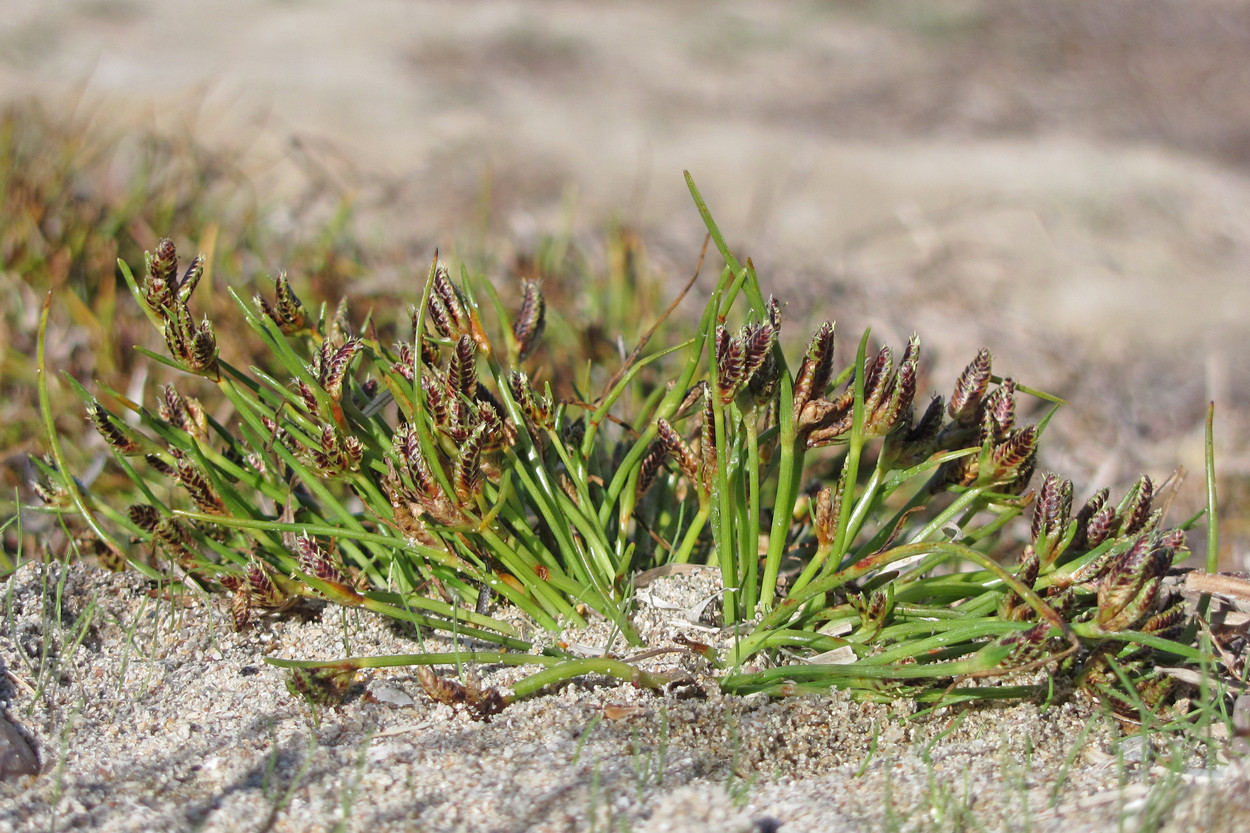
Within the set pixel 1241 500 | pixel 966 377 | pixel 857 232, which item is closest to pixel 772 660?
pixel 966 377

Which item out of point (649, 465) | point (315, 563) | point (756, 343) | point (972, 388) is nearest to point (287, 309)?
point (315, 563)

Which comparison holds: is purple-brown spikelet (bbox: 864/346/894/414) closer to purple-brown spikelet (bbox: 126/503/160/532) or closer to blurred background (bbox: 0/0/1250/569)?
purple-brown spikelet (bbox: 126/503/160/532)

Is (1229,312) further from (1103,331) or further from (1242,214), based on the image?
(1242,214)

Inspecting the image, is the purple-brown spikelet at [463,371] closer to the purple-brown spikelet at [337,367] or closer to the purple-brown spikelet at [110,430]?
the purple-brown spikelet at [337,367]

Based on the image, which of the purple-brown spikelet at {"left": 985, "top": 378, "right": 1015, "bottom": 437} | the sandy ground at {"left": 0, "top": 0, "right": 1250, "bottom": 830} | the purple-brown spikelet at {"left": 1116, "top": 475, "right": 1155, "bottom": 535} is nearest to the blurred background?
the sandy ground at {"left": 0, "top": 0, "right": 1250, "bottom": 830}

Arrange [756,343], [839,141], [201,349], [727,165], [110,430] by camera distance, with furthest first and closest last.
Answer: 1. [839,141]
2. [727,165]
3. [110,430]
4. [201,349]
5. [756,343]

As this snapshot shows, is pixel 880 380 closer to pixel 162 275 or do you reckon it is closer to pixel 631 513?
pixel 631 513

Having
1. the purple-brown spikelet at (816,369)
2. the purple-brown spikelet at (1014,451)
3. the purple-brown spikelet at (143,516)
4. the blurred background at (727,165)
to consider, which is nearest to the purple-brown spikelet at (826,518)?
the purple-brown spikelet at (816,369)
